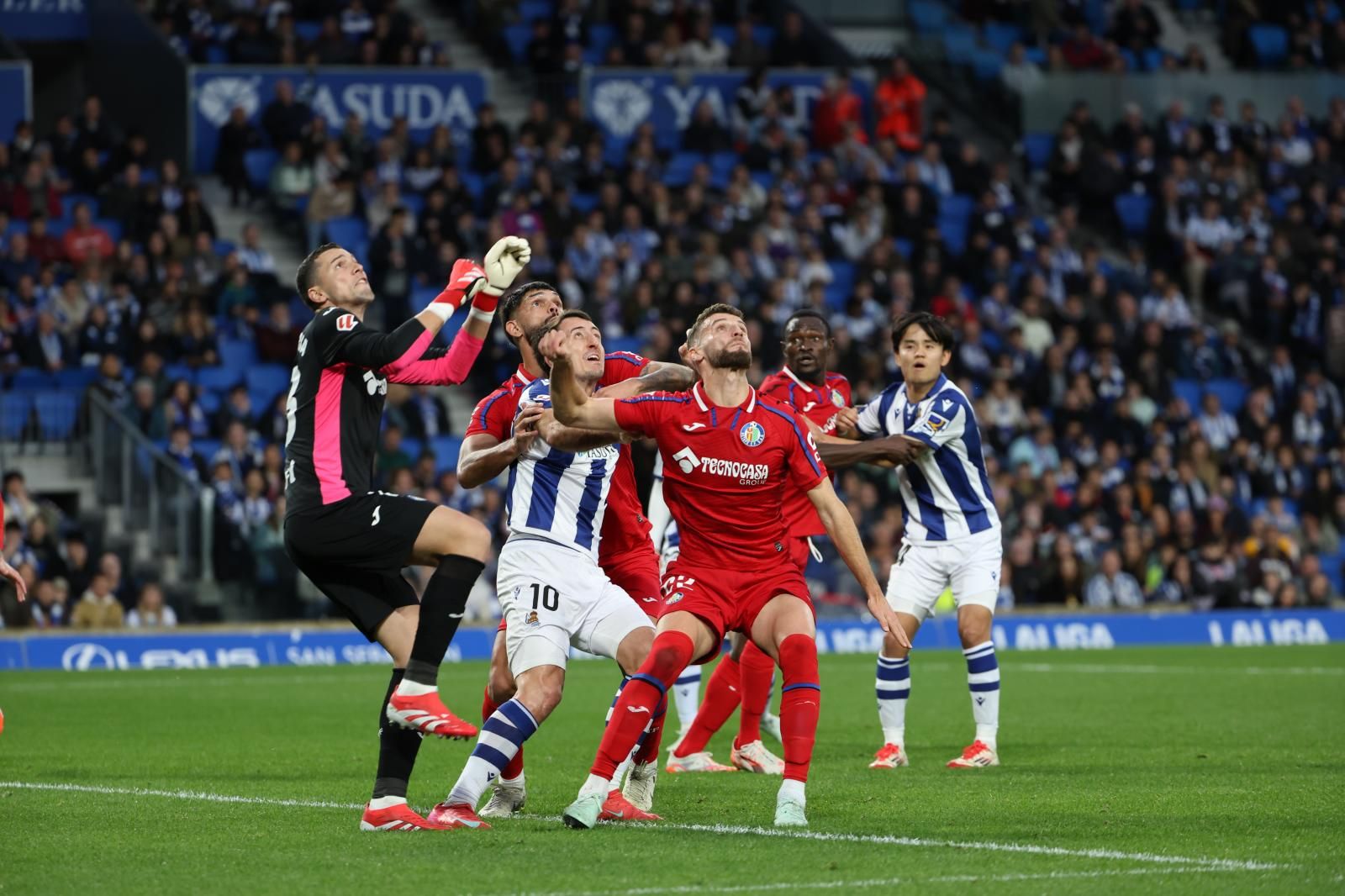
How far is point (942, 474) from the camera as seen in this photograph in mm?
12219

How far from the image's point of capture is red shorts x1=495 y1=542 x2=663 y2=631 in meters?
9.59

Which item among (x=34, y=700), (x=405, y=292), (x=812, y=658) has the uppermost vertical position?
(x=405, y=292)

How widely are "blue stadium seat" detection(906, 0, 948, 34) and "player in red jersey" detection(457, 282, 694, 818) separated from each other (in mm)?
23894

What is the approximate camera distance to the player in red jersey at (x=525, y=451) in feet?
29.8

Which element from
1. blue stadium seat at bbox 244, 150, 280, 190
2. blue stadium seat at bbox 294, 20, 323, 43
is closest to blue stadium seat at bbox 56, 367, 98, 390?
blue stadium seat at bbox 244, 150, 280, 190

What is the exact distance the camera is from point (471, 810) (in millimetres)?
8555

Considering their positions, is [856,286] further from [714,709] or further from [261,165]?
[714,709]

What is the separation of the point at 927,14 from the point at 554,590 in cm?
2554

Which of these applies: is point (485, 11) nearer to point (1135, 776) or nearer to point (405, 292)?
point (405, 292)

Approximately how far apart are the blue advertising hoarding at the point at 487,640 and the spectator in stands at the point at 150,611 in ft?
1.26

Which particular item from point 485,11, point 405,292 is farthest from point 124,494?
point 485,11

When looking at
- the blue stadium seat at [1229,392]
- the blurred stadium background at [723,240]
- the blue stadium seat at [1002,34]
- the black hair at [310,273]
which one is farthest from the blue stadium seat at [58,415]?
the blue stadium seat at [1002,34]

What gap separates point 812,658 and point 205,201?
20332 mm

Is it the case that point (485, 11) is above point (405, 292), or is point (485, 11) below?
above
